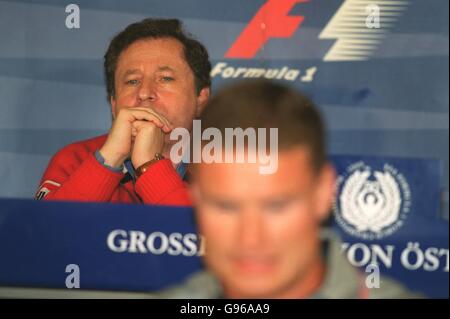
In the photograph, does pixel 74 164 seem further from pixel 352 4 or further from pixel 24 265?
pixel 352 4

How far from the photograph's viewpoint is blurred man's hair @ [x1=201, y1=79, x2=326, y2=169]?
237 centimetres

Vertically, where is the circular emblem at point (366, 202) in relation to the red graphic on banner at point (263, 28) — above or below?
below

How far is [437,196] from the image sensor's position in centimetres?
243

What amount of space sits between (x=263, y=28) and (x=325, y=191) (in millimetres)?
636

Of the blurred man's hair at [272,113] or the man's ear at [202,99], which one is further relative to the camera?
the man's ear at [202,99]

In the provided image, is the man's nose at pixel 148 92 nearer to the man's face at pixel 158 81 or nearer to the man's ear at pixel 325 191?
the man's face at pixel 158 81

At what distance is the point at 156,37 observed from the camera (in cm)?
258

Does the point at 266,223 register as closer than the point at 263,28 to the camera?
Yes

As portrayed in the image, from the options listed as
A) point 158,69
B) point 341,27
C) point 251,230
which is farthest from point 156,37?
point 251,230

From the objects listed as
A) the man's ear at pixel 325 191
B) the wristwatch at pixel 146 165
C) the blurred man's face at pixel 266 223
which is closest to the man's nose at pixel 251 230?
the blurred man's face at pixel 266 223

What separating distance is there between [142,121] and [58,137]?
0.32 m

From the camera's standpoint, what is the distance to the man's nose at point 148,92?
255cm

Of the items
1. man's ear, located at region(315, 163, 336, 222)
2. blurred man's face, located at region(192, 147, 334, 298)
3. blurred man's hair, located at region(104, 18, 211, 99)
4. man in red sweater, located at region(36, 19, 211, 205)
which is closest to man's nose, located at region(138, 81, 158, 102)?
man in red sweater, located at region(36, 19, 211, 205)

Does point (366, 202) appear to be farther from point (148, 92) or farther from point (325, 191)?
point (148, 92)
